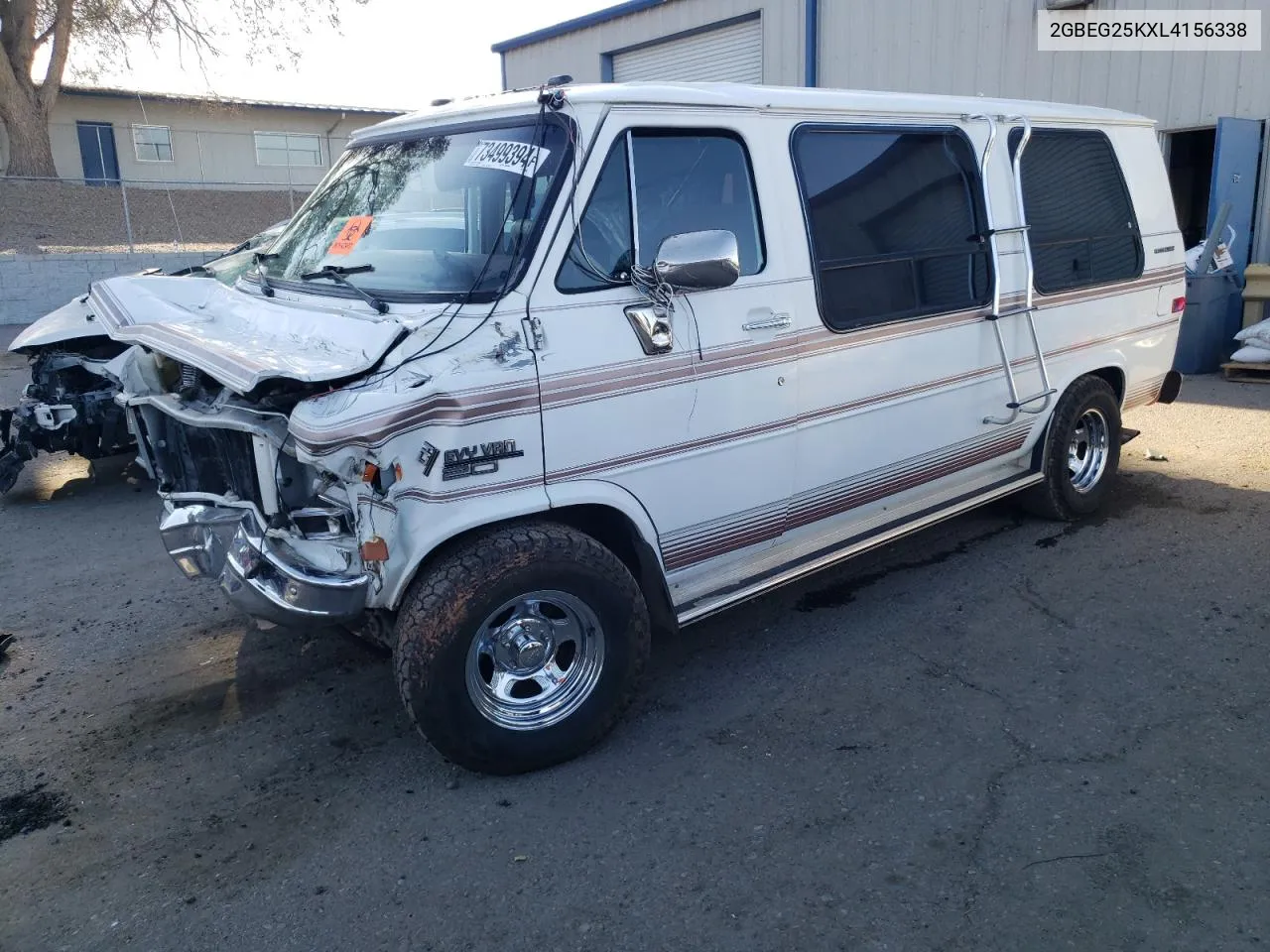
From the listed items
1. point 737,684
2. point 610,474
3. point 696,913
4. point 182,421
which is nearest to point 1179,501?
point 737,684

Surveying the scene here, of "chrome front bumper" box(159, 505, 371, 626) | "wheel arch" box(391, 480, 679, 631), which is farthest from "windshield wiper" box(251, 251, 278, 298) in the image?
"wheel arch" box(391, 480, 679, 631)

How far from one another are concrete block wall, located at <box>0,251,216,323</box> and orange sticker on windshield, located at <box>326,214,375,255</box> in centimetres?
1418

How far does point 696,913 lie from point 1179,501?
4917 millimetres

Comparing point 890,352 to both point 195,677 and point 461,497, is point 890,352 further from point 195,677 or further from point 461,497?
point 195,677

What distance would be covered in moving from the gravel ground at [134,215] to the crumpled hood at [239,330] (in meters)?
19.5

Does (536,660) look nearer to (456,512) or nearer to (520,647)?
(520,647)

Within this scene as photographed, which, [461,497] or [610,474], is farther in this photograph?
[610,474]

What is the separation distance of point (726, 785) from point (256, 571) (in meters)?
1.78

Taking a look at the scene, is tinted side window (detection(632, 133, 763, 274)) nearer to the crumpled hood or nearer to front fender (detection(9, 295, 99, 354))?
the crumpled hood

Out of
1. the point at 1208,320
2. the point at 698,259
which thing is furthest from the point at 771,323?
the point at 1208,320

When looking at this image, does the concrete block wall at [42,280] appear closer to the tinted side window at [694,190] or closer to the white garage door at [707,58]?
the white garage door at [707,58]

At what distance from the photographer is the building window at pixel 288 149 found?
33.4 metres

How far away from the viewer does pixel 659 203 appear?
3684mm

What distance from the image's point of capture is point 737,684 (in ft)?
13.7
